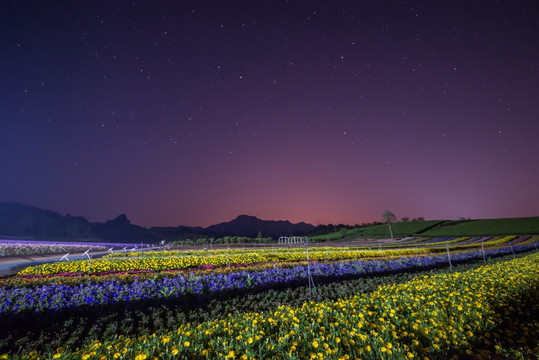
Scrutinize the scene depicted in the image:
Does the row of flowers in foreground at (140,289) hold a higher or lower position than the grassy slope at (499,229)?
higher

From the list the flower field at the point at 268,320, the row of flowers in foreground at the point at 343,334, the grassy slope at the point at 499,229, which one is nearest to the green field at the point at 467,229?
the grassy slope at the point at 499,229

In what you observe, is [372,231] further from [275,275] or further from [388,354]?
[388,354]

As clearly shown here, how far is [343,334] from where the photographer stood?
4348mm

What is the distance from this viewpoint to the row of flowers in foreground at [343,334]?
367 cm

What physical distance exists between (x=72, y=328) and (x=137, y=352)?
4.96 meters

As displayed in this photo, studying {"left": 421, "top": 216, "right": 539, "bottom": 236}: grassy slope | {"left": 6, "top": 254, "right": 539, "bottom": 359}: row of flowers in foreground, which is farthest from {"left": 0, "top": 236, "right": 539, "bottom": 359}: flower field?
{"left": 421, "top": 216, "right": 539, "bottom": 236}: grassy slope

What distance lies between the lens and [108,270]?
15.8 m

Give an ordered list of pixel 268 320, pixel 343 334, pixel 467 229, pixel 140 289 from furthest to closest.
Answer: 1. pixel 467 229
2. pixel 140 289
3. pixel 268 320
4. pixel 343 334

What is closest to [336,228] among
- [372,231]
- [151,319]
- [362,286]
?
[372,231]

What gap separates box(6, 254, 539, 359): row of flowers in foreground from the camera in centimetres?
367

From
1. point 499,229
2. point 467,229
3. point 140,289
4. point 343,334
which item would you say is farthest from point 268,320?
point 467,229

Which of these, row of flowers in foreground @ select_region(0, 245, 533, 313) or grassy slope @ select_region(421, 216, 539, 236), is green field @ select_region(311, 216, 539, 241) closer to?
grassy slope @ select_region(421, 216, 539, 236)

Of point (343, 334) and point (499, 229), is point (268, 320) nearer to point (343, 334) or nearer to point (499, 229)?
point (343, 334)

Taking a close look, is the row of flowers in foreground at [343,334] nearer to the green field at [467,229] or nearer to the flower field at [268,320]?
the flower field at [268,320]
